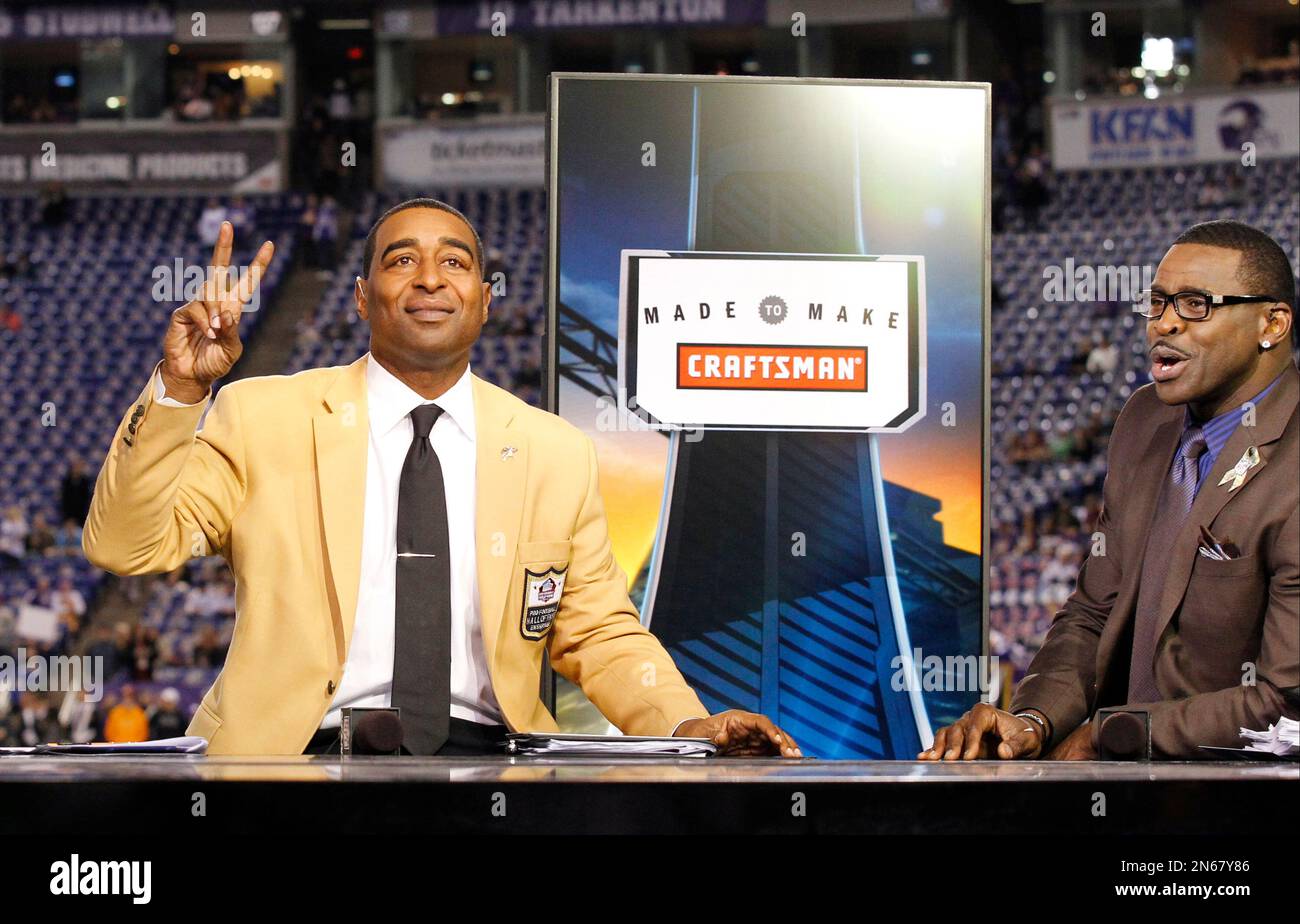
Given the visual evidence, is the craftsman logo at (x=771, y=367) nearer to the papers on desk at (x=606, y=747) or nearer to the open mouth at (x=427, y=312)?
the open mouth at (x=427, y=312)

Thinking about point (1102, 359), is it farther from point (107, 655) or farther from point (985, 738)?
point (985, 738)

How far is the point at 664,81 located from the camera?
3.20m

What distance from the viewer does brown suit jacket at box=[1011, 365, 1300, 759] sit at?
7.53ft

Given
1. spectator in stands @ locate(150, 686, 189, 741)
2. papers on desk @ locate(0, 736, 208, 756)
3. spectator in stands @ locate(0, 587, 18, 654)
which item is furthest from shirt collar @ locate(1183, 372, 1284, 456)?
spectator in stands @ locate(0, 587, 18, 654)

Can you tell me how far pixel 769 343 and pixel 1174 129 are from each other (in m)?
14.4

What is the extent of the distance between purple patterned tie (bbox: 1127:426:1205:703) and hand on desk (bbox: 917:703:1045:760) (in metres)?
0.21

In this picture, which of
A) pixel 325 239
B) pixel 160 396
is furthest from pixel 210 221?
pixel 160 396

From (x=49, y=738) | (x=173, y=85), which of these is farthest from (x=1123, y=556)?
(x=173, y=85)

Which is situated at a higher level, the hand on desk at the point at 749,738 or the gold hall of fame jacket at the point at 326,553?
the gold hall of fame jacket at the point at 326,553

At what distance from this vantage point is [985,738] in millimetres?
2375

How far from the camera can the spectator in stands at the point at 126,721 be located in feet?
31.1

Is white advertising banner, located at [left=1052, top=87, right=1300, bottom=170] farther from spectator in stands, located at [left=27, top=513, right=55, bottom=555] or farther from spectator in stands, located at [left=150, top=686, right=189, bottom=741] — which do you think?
spectator in stands, located at [left=150, top=686, right=189, bottom=741]

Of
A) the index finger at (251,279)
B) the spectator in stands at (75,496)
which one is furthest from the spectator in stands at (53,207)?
the index finger at (251,279)
